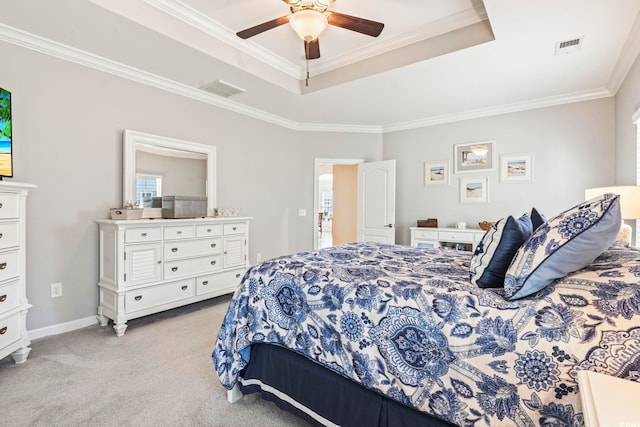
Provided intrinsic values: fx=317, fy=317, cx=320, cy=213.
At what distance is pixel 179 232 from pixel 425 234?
3.32 m

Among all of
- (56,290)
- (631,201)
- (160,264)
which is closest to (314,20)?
(160,264)

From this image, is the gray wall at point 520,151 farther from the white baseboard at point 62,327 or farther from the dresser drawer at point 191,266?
the white baseboard at point 62,327

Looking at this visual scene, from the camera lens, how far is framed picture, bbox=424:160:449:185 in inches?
190

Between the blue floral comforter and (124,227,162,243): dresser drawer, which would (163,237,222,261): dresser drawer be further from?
the blue floral comforter

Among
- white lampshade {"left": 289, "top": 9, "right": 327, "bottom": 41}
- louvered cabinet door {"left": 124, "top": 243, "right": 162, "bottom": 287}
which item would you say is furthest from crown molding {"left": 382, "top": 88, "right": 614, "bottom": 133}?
louvered cabinet door {"left": 124, "top": 243, "right": 162, "bottom": 287}

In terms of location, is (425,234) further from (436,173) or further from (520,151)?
(520,151)

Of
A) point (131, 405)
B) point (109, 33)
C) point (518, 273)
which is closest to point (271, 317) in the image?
point (131, 405)

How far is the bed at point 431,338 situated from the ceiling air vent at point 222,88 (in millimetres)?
2601

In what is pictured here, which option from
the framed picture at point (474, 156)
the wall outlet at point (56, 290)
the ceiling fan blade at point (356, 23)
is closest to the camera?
the ceiling fan blade at point (356, 23)

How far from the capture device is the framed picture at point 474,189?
451 centimetres

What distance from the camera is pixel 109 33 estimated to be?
2.60m

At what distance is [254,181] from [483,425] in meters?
→ 4.01

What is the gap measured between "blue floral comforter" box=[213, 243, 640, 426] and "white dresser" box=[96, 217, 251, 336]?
1611mm

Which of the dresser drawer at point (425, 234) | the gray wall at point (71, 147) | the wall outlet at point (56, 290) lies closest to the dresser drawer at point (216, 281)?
the gray wall at point (71, 147)
